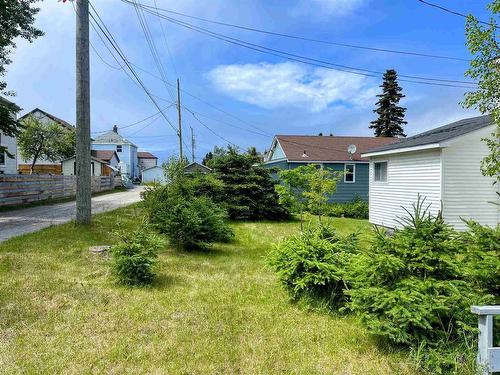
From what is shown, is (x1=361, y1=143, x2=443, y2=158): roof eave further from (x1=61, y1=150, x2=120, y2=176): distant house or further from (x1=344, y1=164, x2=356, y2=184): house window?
(x1=61, y1=150, x2=120, y2=176): distant house

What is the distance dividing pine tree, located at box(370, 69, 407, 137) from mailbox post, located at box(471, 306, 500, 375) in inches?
1722

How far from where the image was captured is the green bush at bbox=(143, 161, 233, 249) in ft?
25.7

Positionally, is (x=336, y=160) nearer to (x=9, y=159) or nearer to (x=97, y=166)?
(x=9, y=159)

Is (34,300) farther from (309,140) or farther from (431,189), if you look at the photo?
(309,140)

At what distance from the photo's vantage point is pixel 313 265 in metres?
4.54

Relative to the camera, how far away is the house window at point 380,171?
14.4 meters

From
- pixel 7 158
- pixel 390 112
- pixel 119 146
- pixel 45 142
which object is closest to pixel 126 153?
pixel 119 146

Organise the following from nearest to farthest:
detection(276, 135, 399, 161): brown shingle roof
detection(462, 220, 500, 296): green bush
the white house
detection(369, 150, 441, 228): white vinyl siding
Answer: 1. detection(462, 220, 500, 296): green bush
2. the white house
3. detection(369, 150, 441, 228): white vinyl siding
4. detection(276, 135, 399, 161): brown shingle roof

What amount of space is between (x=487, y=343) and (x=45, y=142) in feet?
122

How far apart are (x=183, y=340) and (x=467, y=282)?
272 centimetres

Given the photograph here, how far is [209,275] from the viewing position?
239 inches

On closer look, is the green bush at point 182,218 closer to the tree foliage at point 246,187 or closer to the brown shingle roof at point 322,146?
the tree foliage at point 246,187

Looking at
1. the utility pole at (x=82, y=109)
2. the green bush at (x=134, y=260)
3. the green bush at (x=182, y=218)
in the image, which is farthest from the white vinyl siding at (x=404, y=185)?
the utility pole at (x=82, y=109)

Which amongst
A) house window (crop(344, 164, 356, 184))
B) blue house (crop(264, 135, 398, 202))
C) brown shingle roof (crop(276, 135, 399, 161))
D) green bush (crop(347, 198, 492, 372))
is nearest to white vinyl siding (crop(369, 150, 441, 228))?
blue house (crop(264, 135, 398, 202))
